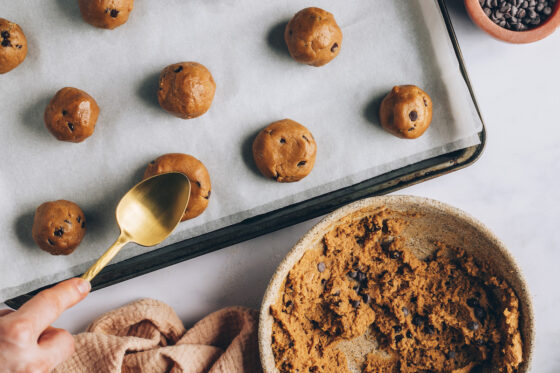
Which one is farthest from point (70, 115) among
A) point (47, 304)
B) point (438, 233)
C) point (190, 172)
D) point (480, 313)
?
point (480, 313)

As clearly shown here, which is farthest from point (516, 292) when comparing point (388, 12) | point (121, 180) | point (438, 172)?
point (121, 180)

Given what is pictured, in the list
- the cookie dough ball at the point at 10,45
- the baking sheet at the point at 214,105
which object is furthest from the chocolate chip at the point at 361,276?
the cookie dough ball at the point at 10,45

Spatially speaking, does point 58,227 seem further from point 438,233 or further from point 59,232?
point 438,233

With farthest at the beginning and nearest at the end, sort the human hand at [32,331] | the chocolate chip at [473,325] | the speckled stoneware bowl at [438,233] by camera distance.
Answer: the chocolate chip at [473,325], the speckled stoneware bowl at [438,233], the human hand at [32,331]

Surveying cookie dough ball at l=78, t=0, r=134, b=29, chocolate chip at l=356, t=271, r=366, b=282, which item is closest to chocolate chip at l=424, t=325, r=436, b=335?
chocolate chip at l=356, t=271, r=366, b=282

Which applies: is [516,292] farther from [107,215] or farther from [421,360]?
[107,215]

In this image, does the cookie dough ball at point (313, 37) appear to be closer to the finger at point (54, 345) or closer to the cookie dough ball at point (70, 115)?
the cookie dough ball at point (70, 115)

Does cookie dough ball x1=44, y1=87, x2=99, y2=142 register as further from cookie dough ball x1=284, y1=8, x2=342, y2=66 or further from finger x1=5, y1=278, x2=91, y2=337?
cookie dough ball x1=284, y1=8, x2=342, y2=66
